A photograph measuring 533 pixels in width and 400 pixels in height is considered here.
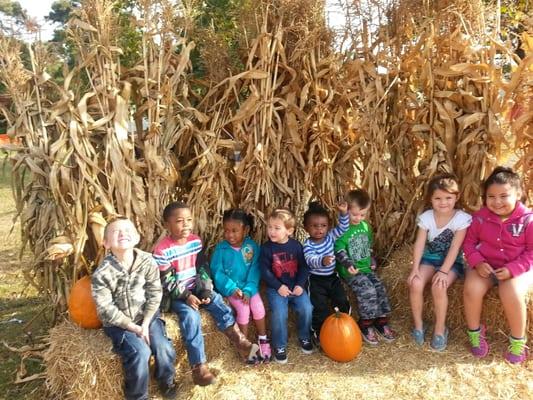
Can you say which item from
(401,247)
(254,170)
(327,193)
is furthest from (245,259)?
(401,247)

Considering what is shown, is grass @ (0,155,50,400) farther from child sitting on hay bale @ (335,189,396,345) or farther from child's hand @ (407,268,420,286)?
child's hand @ (407,268,420,286)

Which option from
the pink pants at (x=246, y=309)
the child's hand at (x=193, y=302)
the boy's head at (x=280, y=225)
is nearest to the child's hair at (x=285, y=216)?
the boy's head at (x=280, y=225)

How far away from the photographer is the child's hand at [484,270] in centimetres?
339

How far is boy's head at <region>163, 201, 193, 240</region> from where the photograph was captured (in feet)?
11.6

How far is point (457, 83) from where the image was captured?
4.05 m

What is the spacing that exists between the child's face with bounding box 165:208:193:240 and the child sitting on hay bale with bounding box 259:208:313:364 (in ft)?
2.09

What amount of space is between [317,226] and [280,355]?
1.03m

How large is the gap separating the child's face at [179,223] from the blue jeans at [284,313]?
798 mm

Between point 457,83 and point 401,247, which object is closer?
point 457,83

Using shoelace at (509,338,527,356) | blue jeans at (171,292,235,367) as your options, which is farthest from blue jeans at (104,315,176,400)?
shoelace at (509,338,527,356)

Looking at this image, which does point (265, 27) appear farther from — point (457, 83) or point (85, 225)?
point (85, 225)

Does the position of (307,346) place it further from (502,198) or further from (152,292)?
(502,198)

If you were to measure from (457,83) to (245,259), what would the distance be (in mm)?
2349

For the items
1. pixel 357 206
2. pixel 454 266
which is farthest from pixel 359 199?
pixel 454 266
